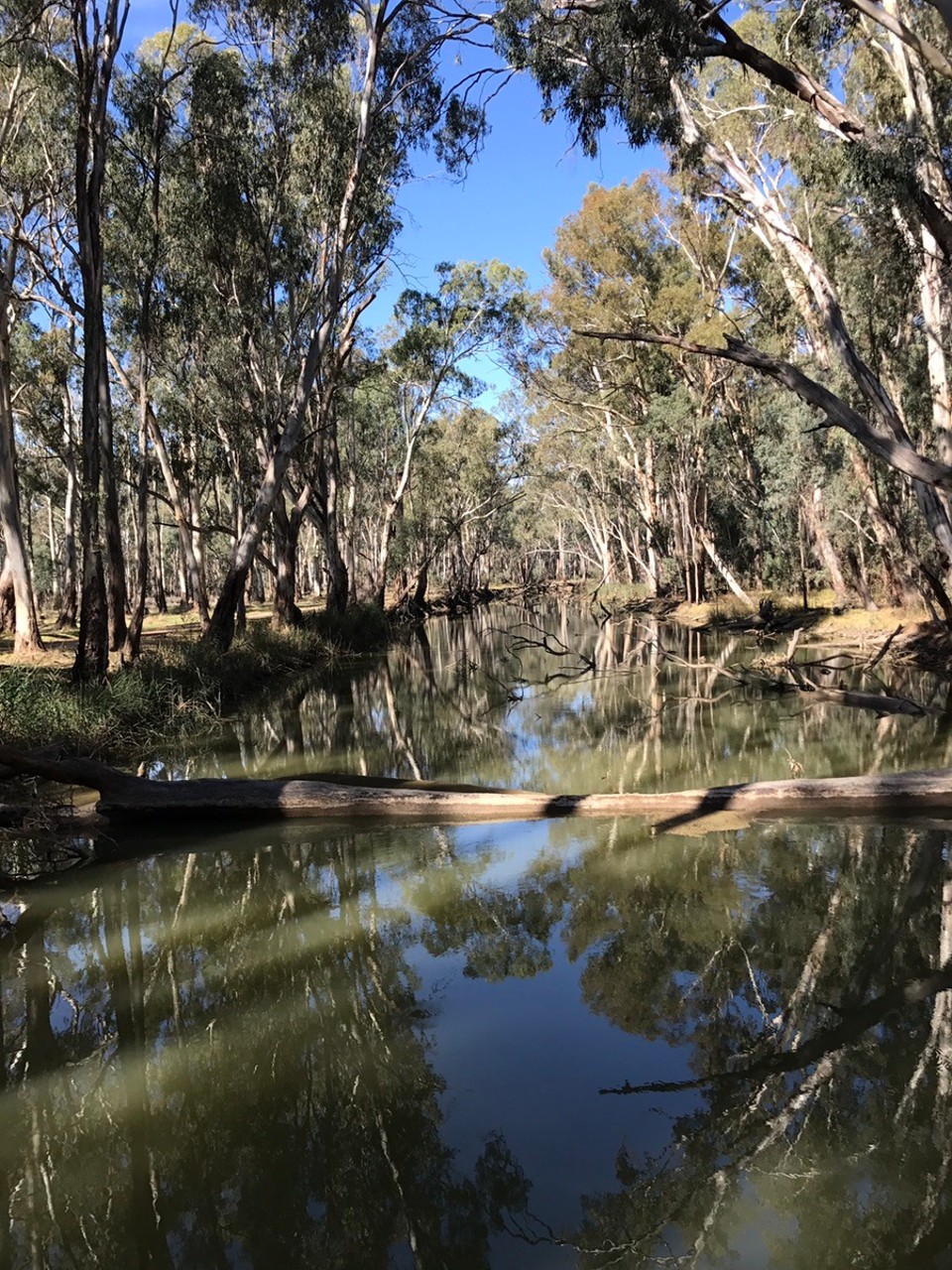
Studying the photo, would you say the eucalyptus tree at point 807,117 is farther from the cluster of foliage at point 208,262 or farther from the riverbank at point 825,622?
the cluster of foliage at point 208,262

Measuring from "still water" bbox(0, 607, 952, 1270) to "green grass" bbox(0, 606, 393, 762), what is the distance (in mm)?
2406

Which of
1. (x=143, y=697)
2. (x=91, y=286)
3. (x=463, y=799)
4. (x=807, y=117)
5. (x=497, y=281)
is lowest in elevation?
Result: (x=463, y=799)

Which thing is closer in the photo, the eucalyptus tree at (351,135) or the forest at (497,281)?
the forest at (497,281)

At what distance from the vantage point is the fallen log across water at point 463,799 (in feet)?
19.5

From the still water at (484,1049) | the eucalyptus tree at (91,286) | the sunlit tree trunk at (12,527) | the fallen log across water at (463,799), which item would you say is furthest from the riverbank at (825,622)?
the sunlit tree trunk at (12,527)

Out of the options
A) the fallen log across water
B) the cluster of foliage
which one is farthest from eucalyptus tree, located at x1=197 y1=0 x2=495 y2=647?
the fallen log across water

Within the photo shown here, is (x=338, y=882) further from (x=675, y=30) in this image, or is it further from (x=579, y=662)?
(x=579, y=662)

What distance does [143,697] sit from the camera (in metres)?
10.1

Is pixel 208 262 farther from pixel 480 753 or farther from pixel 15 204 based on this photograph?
pixel 480 753

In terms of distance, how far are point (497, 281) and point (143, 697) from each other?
18.2 m

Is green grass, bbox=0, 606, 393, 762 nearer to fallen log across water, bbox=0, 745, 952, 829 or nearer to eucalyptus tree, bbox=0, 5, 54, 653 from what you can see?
fallen log across water, bbox=0, 745, 952, 829

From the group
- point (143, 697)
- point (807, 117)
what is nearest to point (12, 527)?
point (143, 697)

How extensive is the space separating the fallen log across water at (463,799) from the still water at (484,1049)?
20cm

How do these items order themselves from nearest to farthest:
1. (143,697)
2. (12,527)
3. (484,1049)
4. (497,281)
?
(484,1049), (143,697), (12,527), (497,281)
